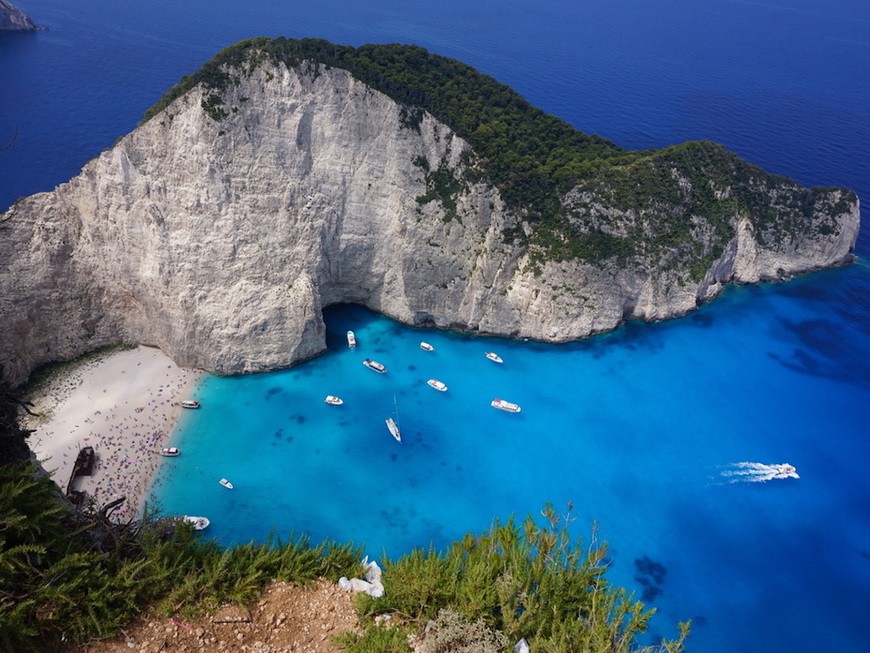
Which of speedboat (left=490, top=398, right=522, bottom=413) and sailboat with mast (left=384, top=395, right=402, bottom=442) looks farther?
speedboat (left=490, top=398, right=522, bottom=413)

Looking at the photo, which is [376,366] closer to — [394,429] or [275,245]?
[394,429]

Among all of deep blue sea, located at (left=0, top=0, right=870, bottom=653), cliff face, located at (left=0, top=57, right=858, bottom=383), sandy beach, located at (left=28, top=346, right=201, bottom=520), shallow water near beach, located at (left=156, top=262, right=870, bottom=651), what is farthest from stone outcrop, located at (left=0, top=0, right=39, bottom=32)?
shallow water near beach, located at (left=156, top=262, right=870, bottom=651)

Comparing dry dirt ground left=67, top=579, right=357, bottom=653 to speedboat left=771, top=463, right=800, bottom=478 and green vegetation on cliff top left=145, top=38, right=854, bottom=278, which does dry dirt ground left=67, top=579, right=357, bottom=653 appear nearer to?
green vegetation on cliff top left=145, top=38, right=854, bottom=278

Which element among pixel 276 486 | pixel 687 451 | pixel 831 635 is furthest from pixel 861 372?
pixel 276 486

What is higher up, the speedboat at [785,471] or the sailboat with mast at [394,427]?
the speedboat at [785,471]

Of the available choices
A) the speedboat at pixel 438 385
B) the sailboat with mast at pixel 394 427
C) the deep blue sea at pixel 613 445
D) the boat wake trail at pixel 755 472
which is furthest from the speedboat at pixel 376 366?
the boat wake trail at pixel 755 472

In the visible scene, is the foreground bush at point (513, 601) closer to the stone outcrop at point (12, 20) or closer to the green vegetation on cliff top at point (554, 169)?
the green vegetation on cliff top at point (554, 169)

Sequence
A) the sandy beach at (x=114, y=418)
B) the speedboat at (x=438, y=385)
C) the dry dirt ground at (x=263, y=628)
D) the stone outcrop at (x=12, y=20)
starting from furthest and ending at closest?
the stone outcrop at (x=12, y=20), the speedboat at (x=438, y=385), the sandy beach at (x=114, y=418), the dry dirt ground at (x=263, y=628)

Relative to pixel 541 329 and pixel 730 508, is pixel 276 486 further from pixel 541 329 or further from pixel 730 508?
pixel 730 508
